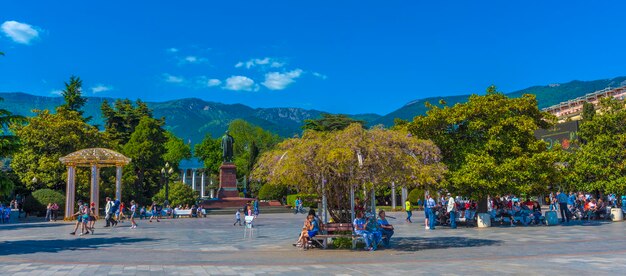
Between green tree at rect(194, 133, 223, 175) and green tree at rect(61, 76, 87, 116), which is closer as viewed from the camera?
green tree at rect(61, 76, 87, 116)

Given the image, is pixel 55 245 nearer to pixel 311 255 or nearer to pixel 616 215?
pixel 311 255

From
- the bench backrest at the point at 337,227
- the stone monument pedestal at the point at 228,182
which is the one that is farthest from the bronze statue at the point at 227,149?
the bench backrest at the point at 337,227

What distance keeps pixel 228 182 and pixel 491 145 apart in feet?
99.0

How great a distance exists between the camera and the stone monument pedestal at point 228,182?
46.9m

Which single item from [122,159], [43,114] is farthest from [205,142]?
[122,159]

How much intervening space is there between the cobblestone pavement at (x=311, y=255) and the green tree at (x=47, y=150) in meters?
21.6

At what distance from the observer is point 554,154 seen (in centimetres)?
2158

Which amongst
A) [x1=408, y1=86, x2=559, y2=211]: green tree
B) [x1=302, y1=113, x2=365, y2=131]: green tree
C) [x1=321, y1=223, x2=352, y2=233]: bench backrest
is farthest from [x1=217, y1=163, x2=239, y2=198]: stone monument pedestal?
[x1=321, y1=223, x2=352, y2=233]: bench backrest

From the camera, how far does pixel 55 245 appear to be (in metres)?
16.3

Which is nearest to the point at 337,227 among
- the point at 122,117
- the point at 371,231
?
the point at 371,231

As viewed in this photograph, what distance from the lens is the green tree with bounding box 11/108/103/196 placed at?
127ft

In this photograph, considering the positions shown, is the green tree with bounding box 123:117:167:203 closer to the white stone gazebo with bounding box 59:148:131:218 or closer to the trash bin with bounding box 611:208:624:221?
the white stone gazebo with bounding box 59:148:131:218

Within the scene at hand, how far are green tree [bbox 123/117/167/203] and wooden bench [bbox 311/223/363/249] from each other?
41.8 metres

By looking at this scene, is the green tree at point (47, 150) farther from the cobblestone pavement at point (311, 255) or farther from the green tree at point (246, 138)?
the green tree at point (246, 138)
